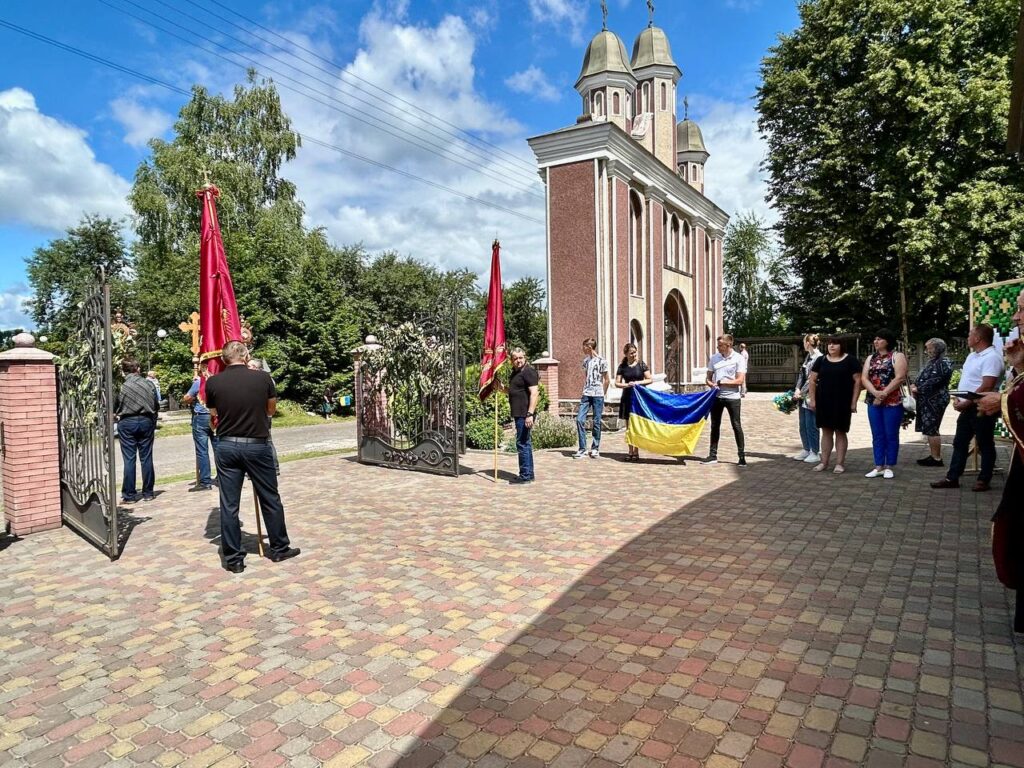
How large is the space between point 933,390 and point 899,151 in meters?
17.3

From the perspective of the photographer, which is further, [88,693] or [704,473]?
[704,473]

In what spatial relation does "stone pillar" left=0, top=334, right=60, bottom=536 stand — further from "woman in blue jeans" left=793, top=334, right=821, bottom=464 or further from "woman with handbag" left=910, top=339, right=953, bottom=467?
"woman with handbag" left=910, top=339, right=953, bottom=467

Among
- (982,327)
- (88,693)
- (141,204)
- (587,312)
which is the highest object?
(141,204)

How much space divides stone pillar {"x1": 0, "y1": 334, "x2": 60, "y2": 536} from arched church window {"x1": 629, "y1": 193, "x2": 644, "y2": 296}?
15541 mm

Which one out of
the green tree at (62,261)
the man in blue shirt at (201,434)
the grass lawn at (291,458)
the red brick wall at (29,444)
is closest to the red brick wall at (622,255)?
the grass lawn at (291,458)

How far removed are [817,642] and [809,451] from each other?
23.2ft

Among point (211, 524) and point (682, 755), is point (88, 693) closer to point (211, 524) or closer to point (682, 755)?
point (682, 755)

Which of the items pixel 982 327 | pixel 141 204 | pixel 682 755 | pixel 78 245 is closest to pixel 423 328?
pixel 982 327

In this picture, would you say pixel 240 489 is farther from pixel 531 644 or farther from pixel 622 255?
pixel 622 255

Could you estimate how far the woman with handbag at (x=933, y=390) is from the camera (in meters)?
8.51

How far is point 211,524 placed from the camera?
6926mm

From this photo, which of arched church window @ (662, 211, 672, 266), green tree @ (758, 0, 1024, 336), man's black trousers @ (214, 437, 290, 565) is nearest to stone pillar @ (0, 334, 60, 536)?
man's black trousers @ (214, 437, 290, 565)

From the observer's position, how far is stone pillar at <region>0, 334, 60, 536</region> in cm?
653

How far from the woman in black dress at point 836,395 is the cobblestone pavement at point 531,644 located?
6.99 feet
